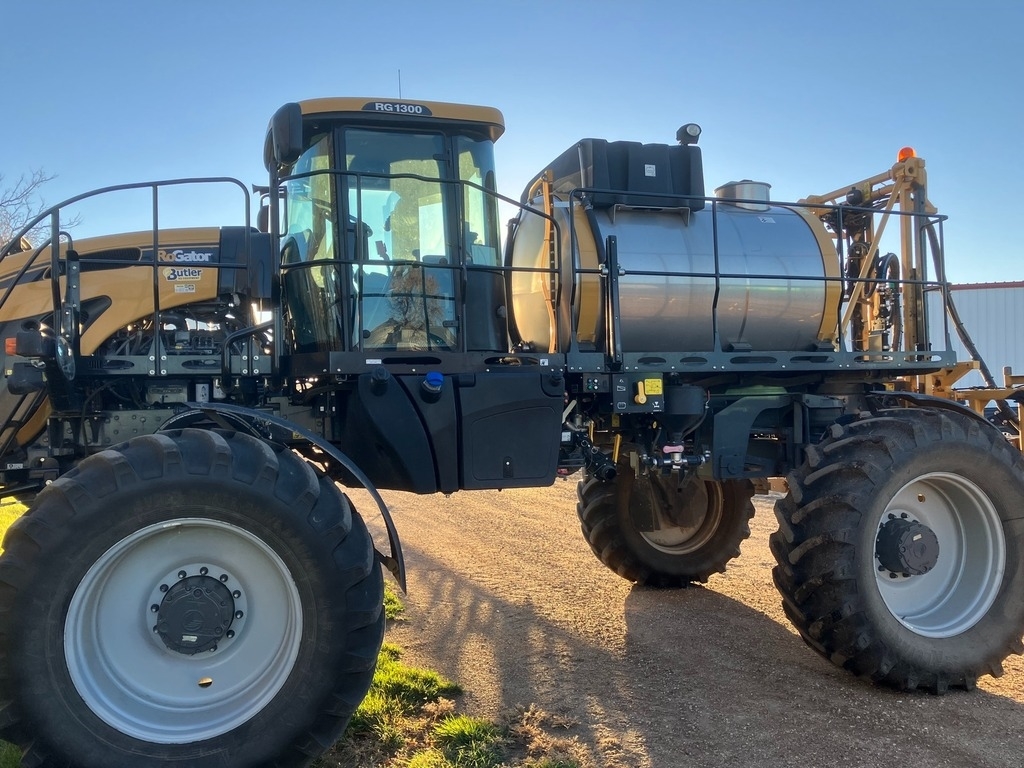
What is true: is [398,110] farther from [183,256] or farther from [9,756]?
[9,756]

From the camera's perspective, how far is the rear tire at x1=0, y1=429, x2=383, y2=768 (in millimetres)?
3244

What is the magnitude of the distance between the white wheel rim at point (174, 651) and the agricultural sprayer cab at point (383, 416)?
1cm

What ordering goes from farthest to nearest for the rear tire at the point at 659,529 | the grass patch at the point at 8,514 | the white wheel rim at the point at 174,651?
1. the grass patch at the point at 8,514
2. the rear tire at the point at 659,529
3. the white wheel rim at the point at 174,651

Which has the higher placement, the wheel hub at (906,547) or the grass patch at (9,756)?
the wheel hub at (906,547)

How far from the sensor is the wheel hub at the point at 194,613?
3471mm

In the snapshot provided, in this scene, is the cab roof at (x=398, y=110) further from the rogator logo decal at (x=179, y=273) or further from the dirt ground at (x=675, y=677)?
the dirt ground at (x=675, y=677)

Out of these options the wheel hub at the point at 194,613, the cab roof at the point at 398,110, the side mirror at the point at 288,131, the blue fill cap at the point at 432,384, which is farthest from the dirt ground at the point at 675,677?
the cab roof at the point at 398,110

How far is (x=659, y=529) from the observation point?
6.77 metres

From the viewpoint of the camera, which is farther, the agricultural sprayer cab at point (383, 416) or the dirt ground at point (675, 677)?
the dirt ground at point (675, 677)

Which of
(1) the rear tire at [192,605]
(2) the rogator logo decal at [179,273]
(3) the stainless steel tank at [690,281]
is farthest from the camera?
(3) the stainless steel tank at [690,281]

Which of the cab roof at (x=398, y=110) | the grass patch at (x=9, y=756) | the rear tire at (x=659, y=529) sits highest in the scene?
the cab roof at (x=398, y=110)

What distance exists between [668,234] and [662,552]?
279 cm

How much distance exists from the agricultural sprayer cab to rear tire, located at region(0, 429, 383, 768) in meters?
0.01

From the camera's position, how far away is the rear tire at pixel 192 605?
324cm
